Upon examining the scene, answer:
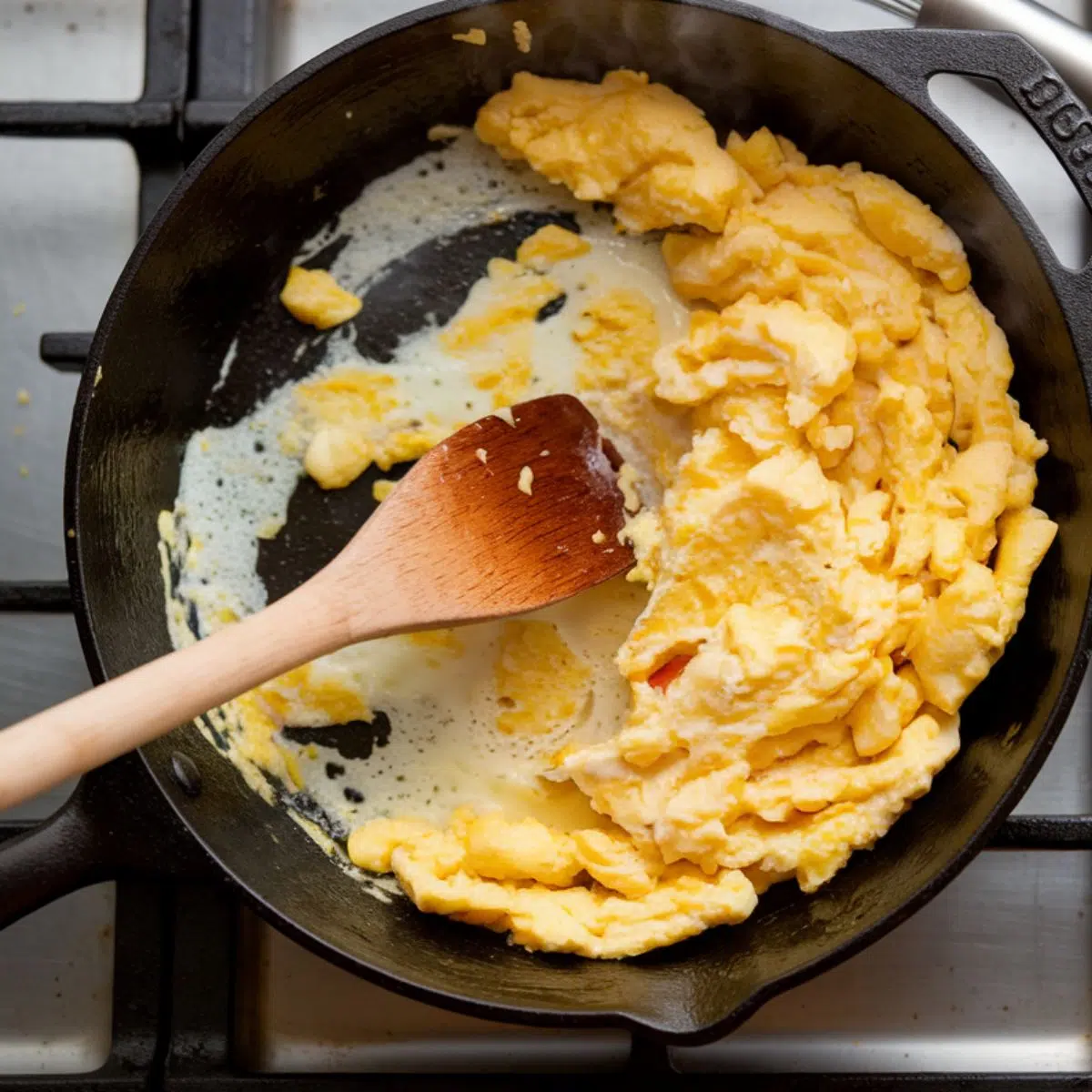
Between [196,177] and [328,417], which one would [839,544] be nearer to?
[328,417]

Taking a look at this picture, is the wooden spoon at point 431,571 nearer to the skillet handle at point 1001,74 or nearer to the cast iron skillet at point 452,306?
the cast iron skillet at point 452,306

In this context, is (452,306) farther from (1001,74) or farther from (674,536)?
(1001,74)

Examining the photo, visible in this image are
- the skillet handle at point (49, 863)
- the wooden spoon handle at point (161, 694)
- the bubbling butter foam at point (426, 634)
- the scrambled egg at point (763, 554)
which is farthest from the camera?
the bubbling butter foam at point (426, 634)

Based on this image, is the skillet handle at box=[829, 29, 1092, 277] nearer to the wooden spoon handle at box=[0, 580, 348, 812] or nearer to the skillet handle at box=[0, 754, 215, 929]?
the wooden spoon handle at box=[0, 580, 348, 812]

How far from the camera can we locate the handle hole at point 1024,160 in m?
1.25

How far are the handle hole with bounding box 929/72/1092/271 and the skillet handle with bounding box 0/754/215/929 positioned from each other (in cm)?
99

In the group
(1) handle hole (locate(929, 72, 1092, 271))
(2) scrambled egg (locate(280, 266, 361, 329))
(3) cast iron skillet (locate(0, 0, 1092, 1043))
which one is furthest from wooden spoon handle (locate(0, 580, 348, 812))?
(1) handle hole (locate(929, 72, 1092, 271))

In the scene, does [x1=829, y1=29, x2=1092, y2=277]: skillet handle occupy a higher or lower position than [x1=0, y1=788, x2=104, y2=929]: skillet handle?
higher

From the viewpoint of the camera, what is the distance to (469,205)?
1.23 metres

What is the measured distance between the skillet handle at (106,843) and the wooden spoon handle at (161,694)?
84mm

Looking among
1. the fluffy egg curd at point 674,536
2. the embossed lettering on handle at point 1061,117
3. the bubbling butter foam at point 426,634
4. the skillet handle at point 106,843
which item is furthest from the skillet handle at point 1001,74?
the skillet handle at point 106,843

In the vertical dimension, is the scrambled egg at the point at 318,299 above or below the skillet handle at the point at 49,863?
above

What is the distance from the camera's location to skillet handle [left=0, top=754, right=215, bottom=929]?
91cm

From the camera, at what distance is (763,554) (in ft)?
3.60
